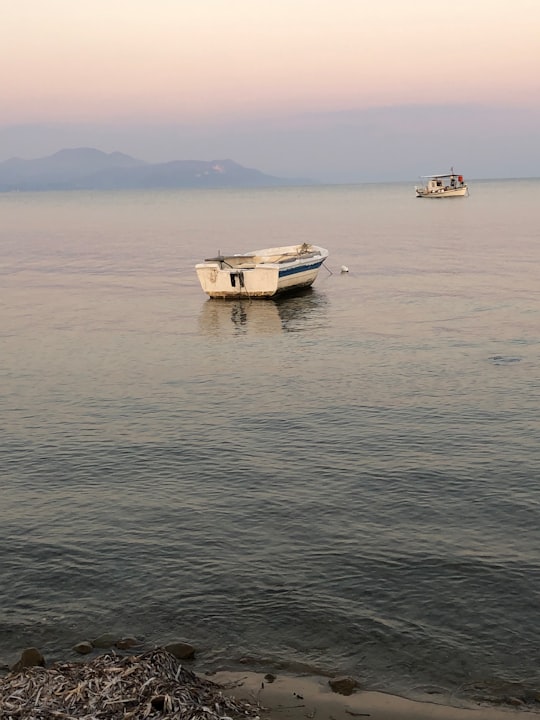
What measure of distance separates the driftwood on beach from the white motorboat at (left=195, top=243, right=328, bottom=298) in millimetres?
36175

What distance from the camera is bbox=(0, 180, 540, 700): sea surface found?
1275 cm

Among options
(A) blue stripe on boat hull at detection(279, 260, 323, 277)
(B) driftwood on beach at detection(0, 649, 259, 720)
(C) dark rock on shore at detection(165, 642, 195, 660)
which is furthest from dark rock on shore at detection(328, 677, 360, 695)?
(A) blue stripe on boat hull at detection(279, 260, 323, 277)

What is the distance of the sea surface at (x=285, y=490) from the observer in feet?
41.8

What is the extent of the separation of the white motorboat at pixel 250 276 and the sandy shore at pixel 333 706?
35.8 meters

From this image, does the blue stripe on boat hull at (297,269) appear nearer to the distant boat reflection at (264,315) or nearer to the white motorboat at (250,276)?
the white motorboat at (250,276)

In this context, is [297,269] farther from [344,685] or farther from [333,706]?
[333,706]

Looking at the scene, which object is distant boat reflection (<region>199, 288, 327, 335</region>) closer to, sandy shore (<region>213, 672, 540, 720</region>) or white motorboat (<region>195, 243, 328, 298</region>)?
white motorboat (<region>195, 243, 328, 298</region>)

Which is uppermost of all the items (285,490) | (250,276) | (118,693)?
(250,276)

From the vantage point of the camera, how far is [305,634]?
12.7 m

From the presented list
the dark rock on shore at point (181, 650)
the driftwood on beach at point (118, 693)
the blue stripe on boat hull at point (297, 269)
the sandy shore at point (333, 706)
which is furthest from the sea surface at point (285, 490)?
the blue stripe on boat hull at point (297, 269)

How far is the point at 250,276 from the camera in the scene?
4634cm

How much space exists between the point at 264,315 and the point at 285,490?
80.9 feet

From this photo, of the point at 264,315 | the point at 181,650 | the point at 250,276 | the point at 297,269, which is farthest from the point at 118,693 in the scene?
the point at 297,269

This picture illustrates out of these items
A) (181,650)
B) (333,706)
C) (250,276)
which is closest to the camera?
(333,706)
